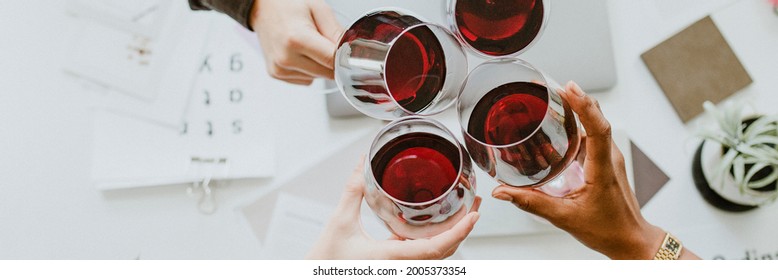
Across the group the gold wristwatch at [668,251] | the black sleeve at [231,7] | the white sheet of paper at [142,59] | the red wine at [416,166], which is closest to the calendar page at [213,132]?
the white sheet of paper at [142,59]

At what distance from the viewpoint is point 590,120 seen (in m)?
0.54

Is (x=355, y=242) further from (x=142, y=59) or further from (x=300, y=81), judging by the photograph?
(x=142, y=59)

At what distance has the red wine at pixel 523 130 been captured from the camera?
0.55 metres

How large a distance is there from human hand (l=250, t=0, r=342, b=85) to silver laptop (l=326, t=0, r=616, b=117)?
11 cm

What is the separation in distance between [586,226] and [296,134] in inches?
15.8

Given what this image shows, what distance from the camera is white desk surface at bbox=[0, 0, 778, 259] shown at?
787 mm

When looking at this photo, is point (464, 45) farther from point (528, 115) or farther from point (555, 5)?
point (555, 5)

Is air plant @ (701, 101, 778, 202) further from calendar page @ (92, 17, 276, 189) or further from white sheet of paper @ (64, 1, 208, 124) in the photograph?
white sheet of paper @ (64, 1, 208, 124)

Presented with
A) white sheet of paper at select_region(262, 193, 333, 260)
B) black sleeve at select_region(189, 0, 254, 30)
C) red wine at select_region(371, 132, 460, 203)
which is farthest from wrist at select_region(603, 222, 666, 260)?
black sleeve at select_region(189, 0, 254, 30)

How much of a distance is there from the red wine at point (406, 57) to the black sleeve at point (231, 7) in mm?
190

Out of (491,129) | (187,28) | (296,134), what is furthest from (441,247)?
(187,28)

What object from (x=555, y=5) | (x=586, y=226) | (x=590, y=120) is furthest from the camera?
(x=555, y=5)

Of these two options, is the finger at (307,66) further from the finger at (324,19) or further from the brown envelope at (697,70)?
the brown envelope at (697,70)

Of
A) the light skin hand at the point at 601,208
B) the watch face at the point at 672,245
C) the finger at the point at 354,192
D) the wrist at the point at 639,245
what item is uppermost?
the finger at the point at 354,192
